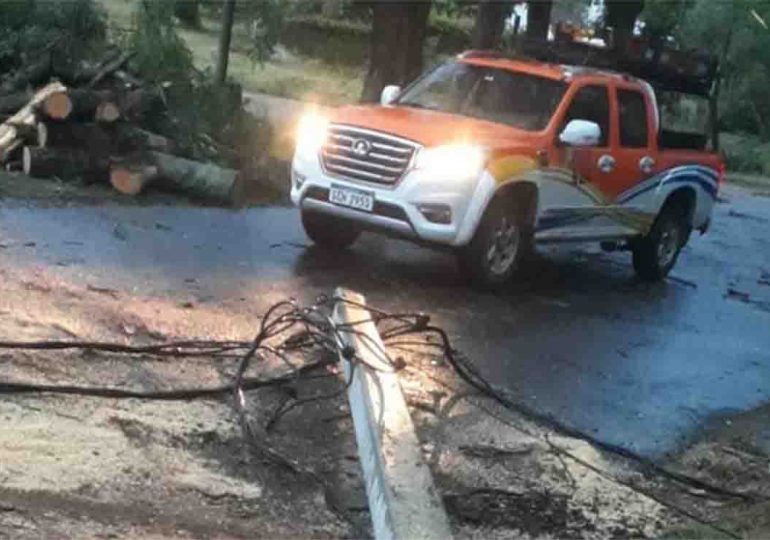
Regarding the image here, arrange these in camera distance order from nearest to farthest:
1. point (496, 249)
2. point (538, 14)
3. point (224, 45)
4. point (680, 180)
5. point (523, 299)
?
1. point (496, 249)
2. point (523, 299)
3. point (680, 180)
4. point (224, 45)
5. point (538, 14)

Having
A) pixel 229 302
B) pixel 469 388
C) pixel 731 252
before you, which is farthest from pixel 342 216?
pixel 731 252

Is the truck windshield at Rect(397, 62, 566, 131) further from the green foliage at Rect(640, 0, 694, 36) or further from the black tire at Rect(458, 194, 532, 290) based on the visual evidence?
the green foliage at Rect(640, 0, 694, 36)

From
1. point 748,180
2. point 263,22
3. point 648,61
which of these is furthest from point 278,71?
point 648,61

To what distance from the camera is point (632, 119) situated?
1448 cm

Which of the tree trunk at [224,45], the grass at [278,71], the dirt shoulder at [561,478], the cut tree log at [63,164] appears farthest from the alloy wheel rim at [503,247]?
the grass at [278,71]

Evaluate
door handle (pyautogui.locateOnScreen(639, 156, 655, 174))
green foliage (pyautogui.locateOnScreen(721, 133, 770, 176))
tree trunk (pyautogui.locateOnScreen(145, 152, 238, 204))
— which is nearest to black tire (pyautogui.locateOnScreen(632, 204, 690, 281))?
door handle (pyautogui.locateOnScreen(639, 156, 655, 174))

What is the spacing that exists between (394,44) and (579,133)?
7737 millimetres

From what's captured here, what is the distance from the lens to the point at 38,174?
586 inches

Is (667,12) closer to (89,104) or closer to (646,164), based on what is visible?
(646,164)

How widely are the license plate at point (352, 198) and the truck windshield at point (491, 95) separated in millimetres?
1500

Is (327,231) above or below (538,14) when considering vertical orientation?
below

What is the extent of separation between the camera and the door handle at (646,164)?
47.5 ft

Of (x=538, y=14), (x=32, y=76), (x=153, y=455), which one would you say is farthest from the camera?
(x=538, y=14)

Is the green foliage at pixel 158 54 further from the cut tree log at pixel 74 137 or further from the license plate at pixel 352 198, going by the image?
the license plate at pixel 352 198
